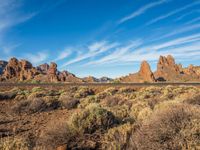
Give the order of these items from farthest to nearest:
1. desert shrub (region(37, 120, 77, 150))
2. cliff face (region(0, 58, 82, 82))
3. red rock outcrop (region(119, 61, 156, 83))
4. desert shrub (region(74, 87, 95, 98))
Answer: cliff face (region(0, 58, 82, 82)) → red rock outcrop (region(119, 61, 156, 83)) → desert shrub (region(74, 87, 95, 98)) → desert shrub (region(37, 120, 77, 150))

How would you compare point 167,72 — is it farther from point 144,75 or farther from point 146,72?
Answer: point 146,72

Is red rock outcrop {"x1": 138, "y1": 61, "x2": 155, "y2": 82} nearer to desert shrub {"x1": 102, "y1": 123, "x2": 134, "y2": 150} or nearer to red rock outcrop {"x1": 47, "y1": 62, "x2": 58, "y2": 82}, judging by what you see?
red rock outcrop {"x1": 47, "y1": 62, "x2": 58, "y2": 82}

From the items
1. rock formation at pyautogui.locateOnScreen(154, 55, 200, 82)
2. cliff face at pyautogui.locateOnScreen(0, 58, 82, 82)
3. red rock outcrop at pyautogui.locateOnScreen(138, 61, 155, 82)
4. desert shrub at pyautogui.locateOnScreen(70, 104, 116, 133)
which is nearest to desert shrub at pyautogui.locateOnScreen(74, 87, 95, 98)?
desert shrub at pyautogui.locateOnScreen(70, 104, 116, 133)

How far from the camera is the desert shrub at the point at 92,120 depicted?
32.2 ft

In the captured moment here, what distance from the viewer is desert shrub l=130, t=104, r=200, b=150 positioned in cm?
603

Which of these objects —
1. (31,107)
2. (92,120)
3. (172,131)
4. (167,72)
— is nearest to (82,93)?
(31,107)

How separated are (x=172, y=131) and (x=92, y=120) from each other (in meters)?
4.38

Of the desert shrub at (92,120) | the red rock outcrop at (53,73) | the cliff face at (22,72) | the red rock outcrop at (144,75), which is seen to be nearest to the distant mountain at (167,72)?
the red rock outcrop at (144,75)

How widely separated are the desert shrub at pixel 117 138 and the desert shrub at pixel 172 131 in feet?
1.38

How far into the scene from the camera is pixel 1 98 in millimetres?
25234

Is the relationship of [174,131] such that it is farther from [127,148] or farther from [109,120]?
[109,120]

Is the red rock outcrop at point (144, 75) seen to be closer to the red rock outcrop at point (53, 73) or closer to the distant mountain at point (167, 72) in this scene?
the distant mountain at point (167, 72)

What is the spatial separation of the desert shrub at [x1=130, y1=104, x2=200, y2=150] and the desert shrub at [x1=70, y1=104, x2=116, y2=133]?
9.97 ft

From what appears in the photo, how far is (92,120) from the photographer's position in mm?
10172
